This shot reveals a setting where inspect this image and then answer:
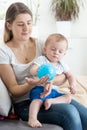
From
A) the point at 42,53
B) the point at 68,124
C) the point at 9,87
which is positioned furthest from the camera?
the point at 42,53

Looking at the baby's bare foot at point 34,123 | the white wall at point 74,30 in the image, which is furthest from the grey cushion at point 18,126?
the white wall at point 74,30

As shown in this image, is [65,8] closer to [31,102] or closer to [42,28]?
[42,28]

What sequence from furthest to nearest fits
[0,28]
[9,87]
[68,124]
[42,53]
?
[0,28]
[42,53]
[9,87]
[68,124]

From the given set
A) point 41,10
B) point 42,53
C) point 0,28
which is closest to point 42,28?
point 41,10

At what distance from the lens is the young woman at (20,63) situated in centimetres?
157

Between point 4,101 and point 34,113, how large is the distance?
0.19m

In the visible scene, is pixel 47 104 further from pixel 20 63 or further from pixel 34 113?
pixel 20 63

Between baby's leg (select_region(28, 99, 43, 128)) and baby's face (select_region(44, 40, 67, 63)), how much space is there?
282 mm

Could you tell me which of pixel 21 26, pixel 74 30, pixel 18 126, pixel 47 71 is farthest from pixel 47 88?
pixel 74 30

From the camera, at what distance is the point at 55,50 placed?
165 centimetres

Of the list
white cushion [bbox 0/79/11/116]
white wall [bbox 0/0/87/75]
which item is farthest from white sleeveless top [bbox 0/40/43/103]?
white wall [bbox 0/0/87/75]

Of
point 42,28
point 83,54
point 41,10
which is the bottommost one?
point 83,54

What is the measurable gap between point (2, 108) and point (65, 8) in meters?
2.20

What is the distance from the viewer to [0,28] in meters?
3.44
